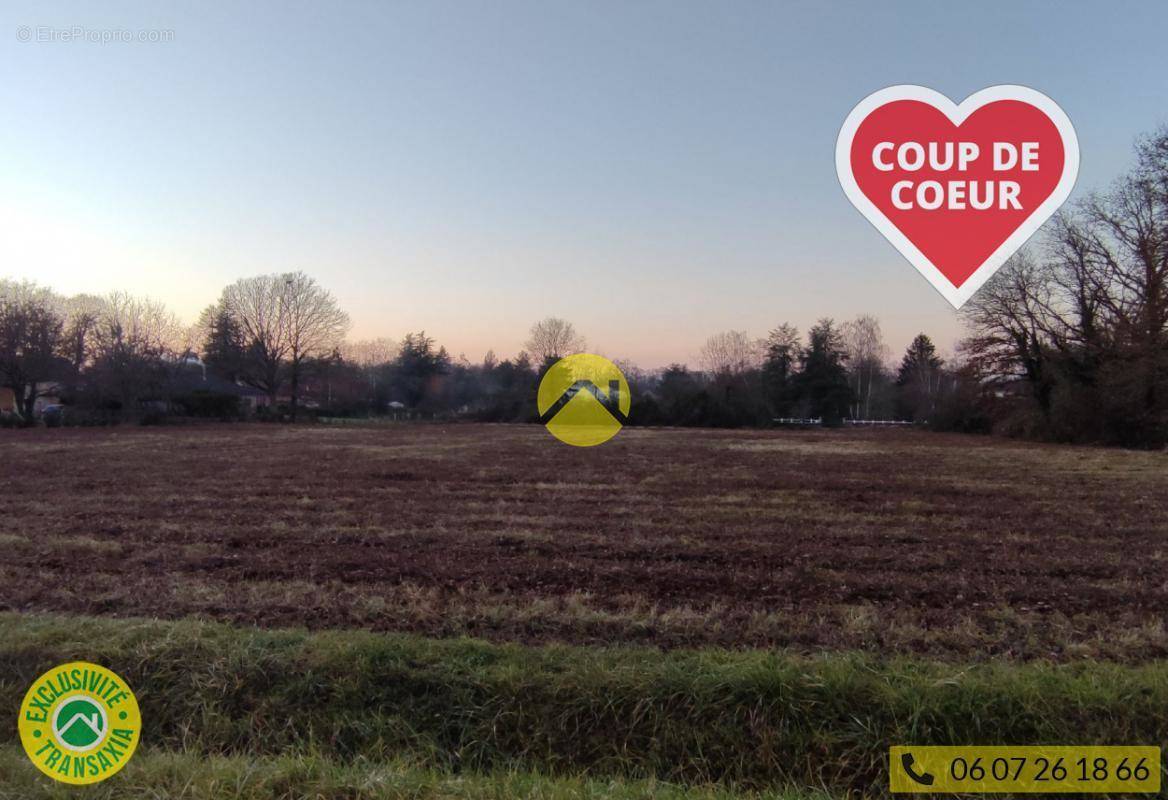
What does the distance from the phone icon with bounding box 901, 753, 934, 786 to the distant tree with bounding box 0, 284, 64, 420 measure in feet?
149

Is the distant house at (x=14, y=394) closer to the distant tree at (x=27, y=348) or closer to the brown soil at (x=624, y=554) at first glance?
the distant tree at (x=27, y=348)

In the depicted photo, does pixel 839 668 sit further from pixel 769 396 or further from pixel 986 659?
pixel 769 396

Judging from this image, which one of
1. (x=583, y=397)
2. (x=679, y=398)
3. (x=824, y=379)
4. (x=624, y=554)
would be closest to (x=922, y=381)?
(x=824, y=379)

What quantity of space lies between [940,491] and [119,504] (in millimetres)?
14613

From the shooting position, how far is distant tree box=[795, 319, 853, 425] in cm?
4191

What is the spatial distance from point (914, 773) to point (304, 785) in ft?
8.04

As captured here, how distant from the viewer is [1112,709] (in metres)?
2.80

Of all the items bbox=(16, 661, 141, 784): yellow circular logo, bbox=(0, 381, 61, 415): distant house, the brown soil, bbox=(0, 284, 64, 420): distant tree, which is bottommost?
the brown soil

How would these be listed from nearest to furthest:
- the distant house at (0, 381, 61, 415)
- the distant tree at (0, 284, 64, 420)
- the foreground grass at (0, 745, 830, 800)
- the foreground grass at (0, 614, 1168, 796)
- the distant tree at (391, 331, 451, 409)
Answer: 1. the foreground grass at (0, 745, 830, 800)
2. the foreground grass at (0, 614, 1168, 796)
3. the distant tree at (0, 284, 64, 420)
4. the distant house at (0, 381, 61, 415)
5. the distant tree at (391, 331, 451, 409)

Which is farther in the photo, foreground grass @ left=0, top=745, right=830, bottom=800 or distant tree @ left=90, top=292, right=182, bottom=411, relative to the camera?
distant tree @ left=90, top=292, right=182, bottom=411

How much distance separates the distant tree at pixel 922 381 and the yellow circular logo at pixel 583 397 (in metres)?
23.2

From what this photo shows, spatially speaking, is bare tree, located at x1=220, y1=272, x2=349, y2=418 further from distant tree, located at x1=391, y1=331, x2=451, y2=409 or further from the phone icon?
the phone icon

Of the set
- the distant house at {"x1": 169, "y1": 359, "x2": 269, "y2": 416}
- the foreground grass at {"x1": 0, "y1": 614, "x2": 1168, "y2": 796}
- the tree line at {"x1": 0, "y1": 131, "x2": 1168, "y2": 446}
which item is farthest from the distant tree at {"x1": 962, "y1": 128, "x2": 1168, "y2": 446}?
the distant house at {"x1": 169, "y1": 359, "x2": 269, "y2": 416}

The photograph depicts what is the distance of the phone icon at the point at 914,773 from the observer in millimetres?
2450
